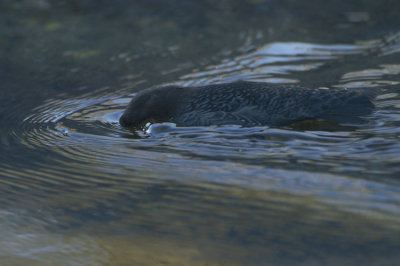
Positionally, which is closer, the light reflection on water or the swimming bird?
the light reflection on water

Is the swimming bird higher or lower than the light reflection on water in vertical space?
higher

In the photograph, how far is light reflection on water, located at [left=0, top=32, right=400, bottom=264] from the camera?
311 centimetres

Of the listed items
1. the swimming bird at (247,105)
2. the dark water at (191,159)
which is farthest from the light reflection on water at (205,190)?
the swimming bird at (247,105)

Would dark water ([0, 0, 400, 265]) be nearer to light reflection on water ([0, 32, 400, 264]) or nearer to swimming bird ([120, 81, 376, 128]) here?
light reflection on water ([0, 32, 400, 264])

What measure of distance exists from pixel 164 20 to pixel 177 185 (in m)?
5.65

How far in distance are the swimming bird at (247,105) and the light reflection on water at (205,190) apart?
16 cm

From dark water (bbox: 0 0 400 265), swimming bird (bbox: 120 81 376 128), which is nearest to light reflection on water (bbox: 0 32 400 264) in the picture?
dark water (bbox: 0 0 400 265)

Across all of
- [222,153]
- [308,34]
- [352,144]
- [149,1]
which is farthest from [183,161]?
[149,1]

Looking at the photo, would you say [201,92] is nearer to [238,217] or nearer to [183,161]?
[183,161]

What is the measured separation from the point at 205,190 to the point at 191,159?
0.60 metres

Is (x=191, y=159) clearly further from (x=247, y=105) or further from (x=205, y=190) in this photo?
(x=247, y=105)

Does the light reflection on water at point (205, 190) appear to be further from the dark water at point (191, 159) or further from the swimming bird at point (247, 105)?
the swimming bird at point (247, 105)

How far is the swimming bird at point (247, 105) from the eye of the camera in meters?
5.10

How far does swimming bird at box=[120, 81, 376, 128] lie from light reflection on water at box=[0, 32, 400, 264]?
16cm
